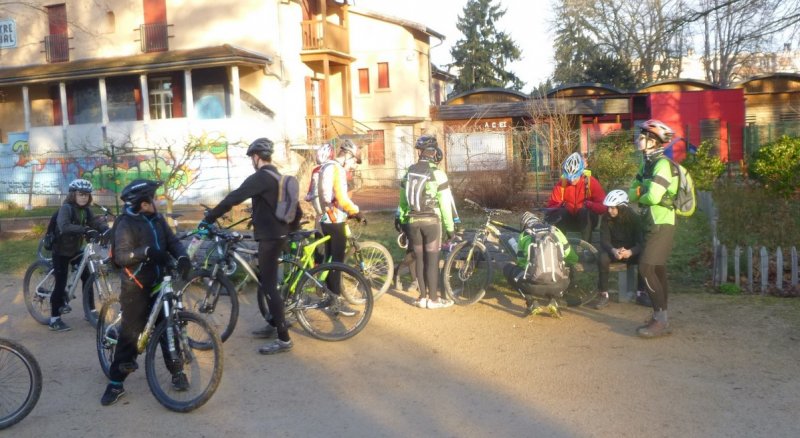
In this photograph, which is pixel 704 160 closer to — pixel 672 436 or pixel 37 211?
pixel 672 436

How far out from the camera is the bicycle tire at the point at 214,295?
7.07 meters

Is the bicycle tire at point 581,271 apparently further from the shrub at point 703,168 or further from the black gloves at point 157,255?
the shrub at point 703,168

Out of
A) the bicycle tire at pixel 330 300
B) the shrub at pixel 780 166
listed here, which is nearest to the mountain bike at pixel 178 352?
the bicycle tire at pixel 330 300

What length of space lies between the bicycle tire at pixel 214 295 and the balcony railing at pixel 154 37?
2287 cm

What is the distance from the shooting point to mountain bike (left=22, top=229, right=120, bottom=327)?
7840 millimetres

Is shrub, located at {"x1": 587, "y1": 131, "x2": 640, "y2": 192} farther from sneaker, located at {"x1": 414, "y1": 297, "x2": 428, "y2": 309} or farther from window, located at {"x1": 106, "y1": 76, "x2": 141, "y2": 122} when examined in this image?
window, located at {"x1": 106, "y1": 76, "x2": 141, "y2": 122}

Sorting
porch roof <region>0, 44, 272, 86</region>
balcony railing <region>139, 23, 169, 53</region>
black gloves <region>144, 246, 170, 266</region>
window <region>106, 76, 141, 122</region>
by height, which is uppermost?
balcony railing <region>139, 23, 169, 53</region>

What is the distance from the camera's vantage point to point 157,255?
18.6 feet

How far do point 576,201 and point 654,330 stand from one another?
2394 mm

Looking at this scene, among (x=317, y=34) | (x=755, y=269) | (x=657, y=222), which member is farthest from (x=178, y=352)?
(x=317, y=34)

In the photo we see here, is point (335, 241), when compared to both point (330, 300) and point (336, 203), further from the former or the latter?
point (330, 300)

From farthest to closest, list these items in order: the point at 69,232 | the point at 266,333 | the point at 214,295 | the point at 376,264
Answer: the point at 376,264, the point at 69,232, the point at 266,333, the point at 214,295

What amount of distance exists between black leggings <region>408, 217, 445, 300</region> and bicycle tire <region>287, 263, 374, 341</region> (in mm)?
1112

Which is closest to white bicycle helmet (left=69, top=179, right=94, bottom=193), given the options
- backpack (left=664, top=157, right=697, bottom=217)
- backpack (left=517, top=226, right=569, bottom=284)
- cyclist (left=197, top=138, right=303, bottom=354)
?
cyclist (left=197, top=138, right=303, bottom=354)
